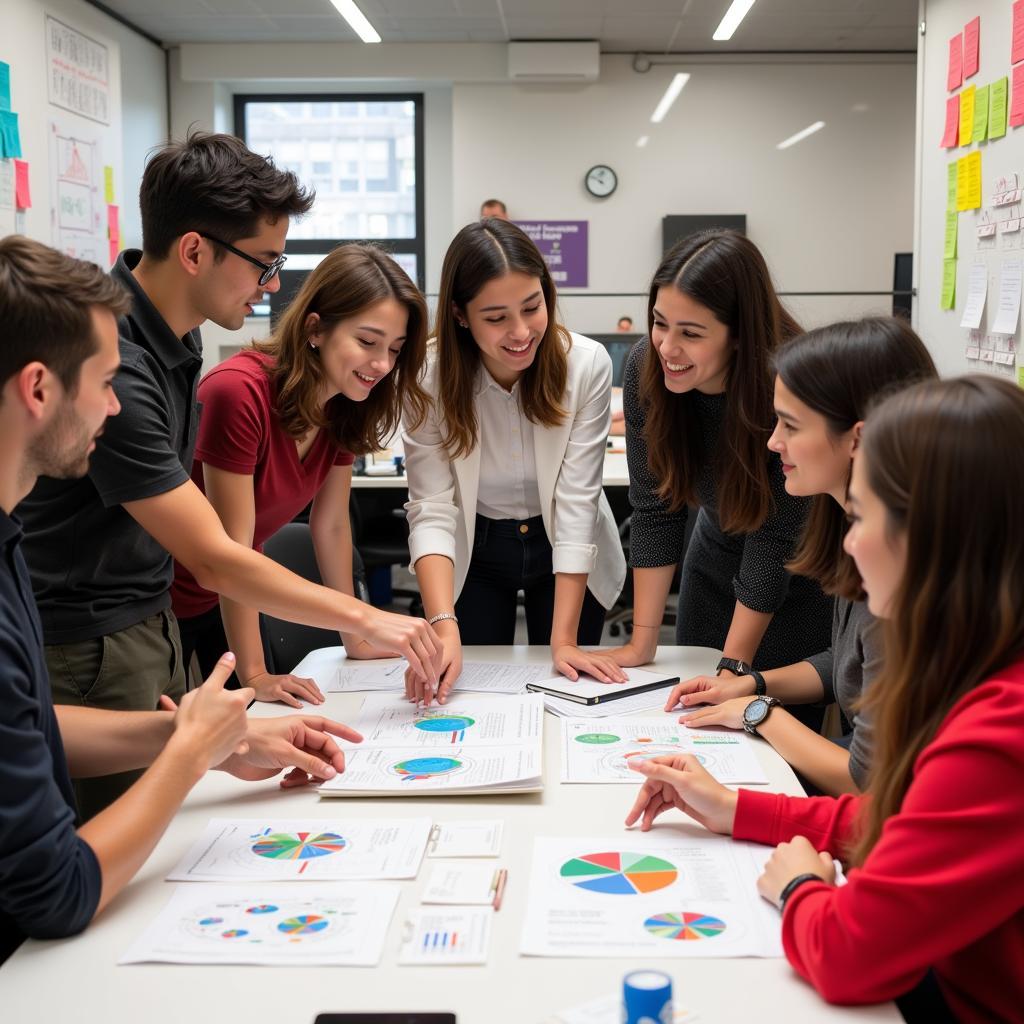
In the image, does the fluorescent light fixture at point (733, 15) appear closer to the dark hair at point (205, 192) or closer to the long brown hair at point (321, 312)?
the long brown hair at point (321, 312)

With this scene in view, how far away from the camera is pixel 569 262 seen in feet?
23.4

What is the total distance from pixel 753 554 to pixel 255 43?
6.17 m

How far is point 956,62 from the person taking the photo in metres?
3.68

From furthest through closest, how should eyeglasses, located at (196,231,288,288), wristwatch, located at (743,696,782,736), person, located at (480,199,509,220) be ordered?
person, located at (480,199,509,220) → eyeglasses, located at (196,231,288,288) → wristwatch, located at (743,696,782,736)

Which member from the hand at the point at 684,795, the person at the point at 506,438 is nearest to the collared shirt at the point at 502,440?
the person at the point at 506,438

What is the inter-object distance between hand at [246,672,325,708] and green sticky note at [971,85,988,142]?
2.87 metres

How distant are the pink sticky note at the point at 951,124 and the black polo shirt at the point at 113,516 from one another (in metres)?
3.06

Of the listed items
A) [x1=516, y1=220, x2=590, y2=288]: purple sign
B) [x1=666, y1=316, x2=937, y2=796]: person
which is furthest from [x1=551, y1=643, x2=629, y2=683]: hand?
[x1=516, y1=220, x2=590, y2=288]: purple sign

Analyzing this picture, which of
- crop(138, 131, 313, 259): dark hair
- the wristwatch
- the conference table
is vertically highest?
crop(138, 131, 313, 259): dark hair

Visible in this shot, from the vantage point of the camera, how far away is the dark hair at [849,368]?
4.69 feet

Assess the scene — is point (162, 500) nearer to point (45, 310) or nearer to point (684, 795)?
point (45, 310)

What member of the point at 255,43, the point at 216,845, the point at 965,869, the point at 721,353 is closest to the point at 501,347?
the point at 721,353

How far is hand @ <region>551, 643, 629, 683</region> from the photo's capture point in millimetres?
1834

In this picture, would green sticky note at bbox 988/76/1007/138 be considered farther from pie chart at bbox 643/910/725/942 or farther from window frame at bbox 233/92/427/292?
window frame at bbox 233/92/427/292
